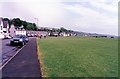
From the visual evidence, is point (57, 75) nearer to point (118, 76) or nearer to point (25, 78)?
point (25, 78)

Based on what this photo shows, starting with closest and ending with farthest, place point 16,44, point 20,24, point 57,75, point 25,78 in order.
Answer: point 25,78
point 57,75
point 16,44
point 20,24

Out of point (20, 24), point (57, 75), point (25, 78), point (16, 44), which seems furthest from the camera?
point (20, 24)

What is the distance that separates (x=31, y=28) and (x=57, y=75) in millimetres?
156393

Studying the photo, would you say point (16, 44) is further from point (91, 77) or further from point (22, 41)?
point (91, 77)

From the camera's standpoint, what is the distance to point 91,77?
1091 centimetres

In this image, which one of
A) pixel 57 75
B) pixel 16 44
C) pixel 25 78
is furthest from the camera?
pixel 16 44

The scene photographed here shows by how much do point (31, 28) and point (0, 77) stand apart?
514ft

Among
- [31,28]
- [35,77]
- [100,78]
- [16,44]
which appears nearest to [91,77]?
[100,78]

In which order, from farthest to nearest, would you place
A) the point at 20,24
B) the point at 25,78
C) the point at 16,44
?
the point at 20,24 < the point at 16,44 < the point at 25,78

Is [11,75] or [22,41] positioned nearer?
[11,75]

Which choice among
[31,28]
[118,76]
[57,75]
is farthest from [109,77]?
[31,28]

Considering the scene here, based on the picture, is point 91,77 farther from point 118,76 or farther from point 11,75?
point 11,75

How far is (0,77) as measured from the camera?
409 inches

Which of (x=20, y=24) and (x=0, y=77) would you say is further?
(x=20, y=24)
